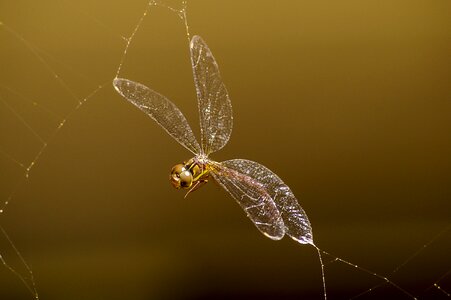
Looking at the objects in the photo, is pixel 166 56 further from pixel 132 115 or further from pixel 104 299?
pixel 104 299

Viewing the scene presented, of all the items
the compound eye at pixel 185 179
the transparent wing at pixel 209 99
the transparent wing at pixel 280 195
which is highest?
the transparent wing at pixel 209 99

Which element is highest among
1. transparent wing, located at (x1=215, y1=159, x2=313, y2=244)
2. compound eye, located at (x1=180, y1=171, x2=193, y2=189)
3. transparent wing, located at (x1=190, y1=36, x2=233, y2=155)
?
transparent wing, located at (x1=190, y1=36, x2=233, y2=155)

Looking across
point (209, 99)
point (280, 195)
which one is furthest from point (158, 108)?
point (280, 195)

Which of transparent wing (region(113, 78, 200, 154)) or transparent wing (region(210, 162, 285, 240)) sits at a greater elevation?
transparent wing (region(113, 78, 200, 154))

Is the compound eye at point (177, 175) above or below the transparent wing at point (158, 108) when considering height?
below

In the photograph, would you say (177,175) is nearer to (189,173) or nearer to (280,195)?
(189,173)

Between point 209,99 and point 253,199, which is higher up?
point 209,99

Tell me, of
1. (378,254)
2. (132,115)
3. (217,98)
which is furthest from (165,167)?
(378,254)
